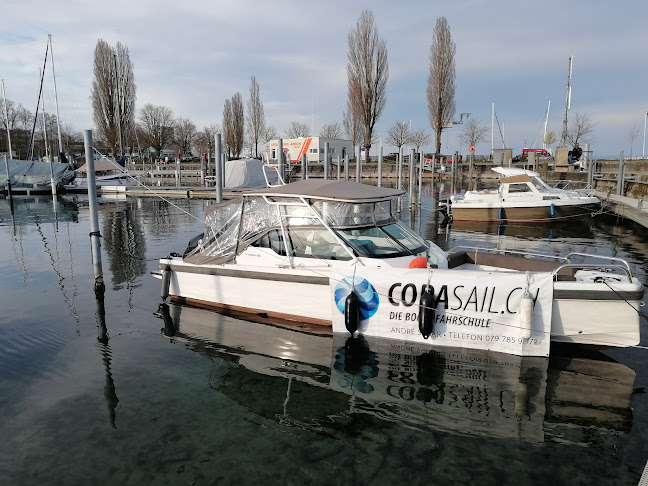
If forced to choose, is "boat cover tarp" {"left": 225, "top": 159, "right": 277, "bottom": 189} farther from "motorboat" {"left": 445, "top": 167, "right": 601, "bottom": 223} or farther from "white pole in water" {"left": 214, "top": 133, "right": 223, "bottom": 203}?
"white pole in water" {"left": 214, "top": 133, "right": 223, "bottom": 203}

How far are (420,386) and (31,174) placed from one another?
4070cm

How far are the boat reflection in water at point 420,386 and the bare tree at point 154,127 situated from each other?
2799 inches

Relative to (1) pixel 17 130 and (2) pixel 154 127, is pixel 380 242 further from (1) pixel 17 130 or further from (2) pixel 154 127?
(1) pixel 17 130

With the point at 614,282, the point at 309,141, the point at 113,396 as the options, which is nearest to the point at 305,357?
the point at 113,396

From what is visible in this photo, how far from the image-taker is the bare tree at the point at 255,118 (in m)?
63.1

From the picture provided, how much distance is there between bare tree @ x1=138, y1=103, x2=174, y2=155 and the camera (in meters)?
71.9

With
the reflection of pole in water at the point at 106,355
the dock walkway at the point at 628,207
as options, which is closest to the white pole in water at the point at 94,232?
the reflection of pole in water at the point at 106,355

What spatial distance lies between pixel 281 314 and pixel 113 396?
2.91 m

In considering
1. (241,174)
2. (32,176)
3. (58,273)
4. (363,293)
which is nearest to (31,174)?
(32,176)

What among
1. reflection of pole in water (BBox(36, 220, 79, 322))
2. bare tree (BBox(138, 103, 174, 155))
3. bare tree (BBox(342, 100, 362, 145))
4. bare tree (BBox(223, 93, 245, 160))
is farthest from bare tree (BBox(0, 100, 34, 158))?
reflection of pole in water (BBox(36, 220, 79, 322))

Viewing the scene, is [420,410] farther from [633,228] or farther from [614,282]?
[633,228]

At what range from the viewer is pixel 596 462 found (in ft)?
14.0

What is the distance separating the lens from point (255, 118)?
63.7m

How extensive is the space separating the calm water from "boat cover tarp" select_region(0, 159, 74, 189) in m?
33.4
